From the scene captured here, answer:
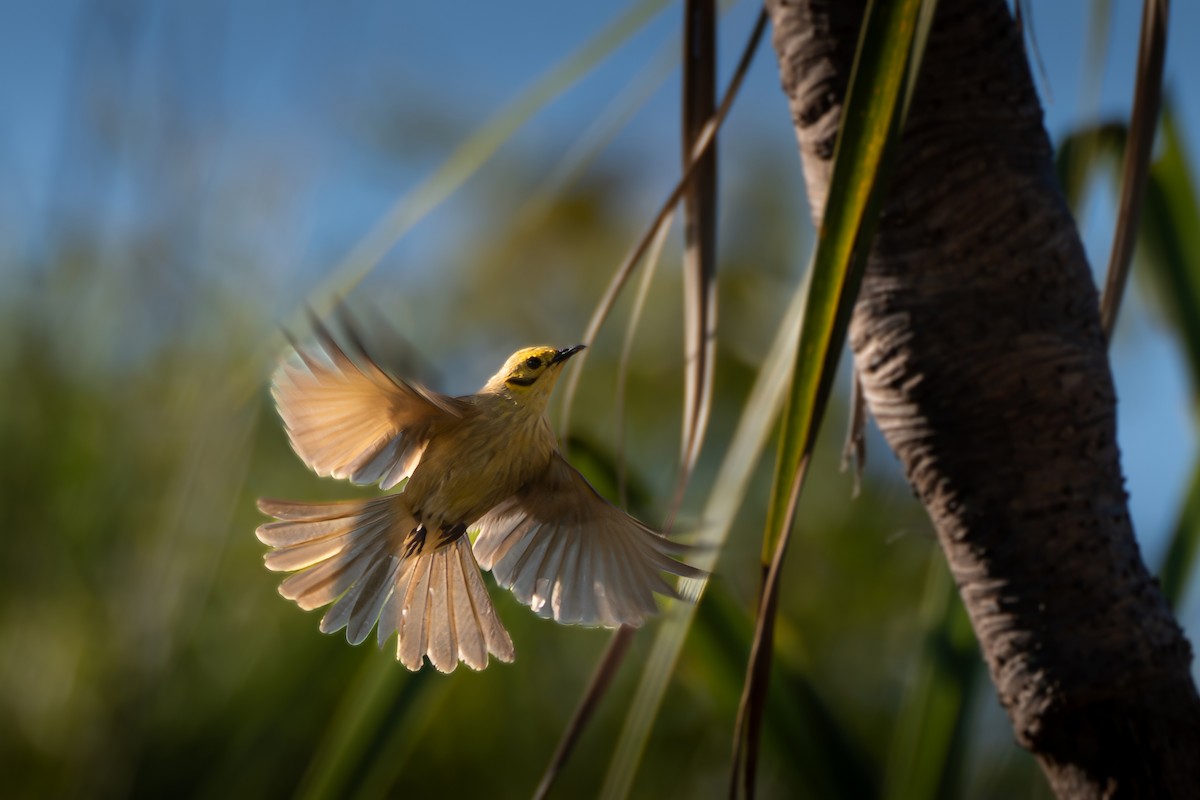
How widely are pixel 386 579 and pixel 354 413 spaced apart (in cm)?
11

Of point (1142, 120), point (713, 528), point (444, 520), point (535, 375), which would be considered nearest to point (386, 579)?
point (444, 520)

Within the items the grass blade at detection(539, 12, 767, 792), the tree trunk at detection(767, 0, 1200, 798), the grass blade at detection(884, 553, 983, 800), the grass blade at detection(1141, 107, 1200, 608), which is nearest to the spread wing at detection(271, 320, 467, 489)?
the grass blade at detection(539, 12, 767, 792)

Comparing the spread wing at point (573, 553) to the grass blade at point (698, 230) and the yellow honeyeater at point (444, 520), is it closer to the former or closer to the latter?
the yellow honeyeater at point (444, 520)

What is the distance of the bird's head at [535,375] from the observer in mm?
685

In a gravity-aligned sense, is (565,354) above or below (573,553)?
above

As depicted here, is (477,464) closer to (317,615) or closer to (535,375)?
(535,375)

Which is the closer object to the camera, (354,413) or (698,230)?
(354,413)

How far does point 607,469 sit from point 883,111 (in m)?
0.49

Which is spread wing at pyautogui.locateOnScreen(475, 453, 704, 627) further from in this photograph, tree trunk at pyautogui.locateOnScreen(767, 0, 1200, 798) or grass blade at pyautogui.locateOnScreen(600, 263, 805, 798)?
tree trunk at pyautogui.locateOnScreen(767, 0, 1200, 798)

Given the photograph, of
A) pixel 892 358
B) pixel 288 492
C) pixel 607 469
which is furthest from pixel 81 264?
pixel 892 358

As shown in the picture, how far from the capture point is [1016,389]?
2.42 feet

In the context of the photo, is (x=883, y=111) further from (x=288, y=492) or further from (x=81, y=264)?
(x=288, y=492)

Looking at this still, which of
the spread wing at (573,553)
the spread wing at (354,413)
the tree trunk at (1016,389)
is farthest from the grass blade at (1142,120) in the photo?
the spread wing at (354,413)

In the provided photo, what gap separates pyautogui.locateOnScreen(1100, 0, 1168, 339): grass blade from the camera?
84cm
